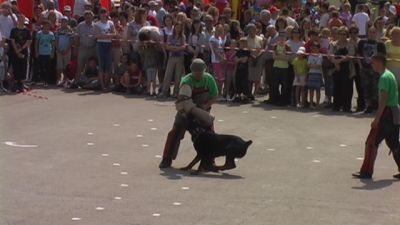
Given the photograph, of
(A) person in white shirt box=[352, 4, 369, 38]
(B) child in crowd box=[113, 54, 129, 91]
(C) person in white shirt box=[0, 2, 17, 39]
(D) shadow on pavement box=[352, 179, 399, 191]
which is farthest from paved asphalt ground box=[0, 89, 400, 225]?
(A) person in white shirt box=[352, 4, 369, 38]

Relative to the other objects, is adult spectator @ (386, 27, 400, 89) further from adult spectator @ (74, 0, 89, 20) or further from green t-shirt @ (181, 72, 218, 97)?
adult spectator @ (74, 0, 89, 20)

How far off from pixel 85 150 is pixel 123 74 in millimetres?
6467

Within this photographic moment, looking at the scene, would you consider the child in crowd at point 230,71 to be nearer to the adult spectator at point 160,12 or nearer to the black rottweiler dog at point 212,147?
the adult spectator at point 160,12

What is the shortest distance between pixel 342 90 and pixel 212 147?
6.64 m

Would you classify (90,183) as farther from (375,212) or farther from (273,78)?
(273,78)

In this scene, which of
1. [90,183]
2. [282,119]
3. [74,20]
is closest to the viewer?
[90,183]

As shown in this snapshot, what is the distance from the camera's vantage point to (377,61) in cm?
1327

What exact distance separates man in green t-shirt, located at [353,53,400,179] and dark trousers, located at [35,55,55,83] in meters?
9.83

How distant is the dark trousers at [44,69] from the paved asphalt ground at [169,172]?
6.64 feet

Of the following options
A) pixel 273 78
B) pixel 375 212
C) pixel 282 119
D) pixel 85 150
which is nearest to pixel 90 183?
pixel 85 150

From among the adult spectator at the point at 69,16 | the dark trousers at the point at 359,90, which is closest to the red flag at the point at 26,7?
the adult spectator at the point at 69,16

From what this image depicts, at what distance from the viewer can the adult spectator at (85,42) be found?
70.9 ft

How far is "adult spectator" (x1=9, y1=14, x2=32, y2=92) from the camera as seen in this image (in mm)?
20766

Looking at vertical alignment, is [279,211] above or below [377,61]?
below
